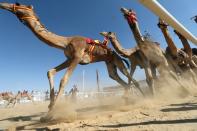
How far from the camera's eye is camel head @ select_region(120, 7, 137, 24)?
499 inches

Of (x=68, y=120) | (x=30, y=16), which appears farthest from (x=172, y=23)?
(x=30, y=16)

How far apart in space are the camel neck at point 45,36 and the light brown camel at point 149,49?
3.81 meters

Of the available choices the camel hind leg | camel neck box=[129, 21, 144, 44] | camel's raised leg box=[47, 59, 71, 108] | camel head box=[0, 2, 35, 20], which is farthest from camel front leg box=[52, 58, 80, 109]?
camel neck box=[129, 21, 144, 44]

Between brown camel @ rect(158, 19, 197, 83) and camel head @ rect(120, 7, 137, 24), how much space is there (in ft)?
4.42

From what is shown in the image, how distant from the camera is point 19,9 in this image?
30.9 ft

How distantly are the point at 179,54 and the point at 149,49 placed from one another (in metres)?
3.33

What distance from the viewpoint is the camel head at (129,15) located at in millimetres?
12664

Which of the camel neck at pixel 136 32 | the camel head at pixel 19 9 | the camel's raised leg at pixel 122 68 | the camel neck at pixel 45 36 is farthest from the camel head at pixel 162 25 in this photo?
the camel head at pixel 19 9

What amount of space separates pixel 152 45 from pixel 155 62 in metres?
0.86

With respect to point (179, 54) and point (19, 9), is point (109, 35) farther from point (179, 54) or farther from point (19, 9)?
point (19, 9)

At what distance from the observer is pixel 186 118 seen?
5.77 m

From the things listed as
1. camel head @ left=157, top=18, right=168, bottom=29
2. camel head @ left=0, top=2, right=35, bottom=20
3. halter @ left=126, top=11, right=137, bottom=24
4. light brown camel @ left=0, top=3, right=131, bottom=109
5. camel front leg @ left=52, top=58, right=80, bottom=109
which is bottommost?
camel front leg @ left=52, top=58, right=80, bottom=109

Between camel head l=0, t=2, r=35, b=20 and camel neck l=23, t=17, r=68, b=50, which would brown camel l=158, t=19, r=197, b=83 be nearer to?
camel neck l=23, t=17, r=68, b=50

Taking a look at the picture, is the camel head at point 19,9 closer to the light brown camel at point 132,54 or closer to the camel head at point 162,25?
the light brown camel at point 132,54
